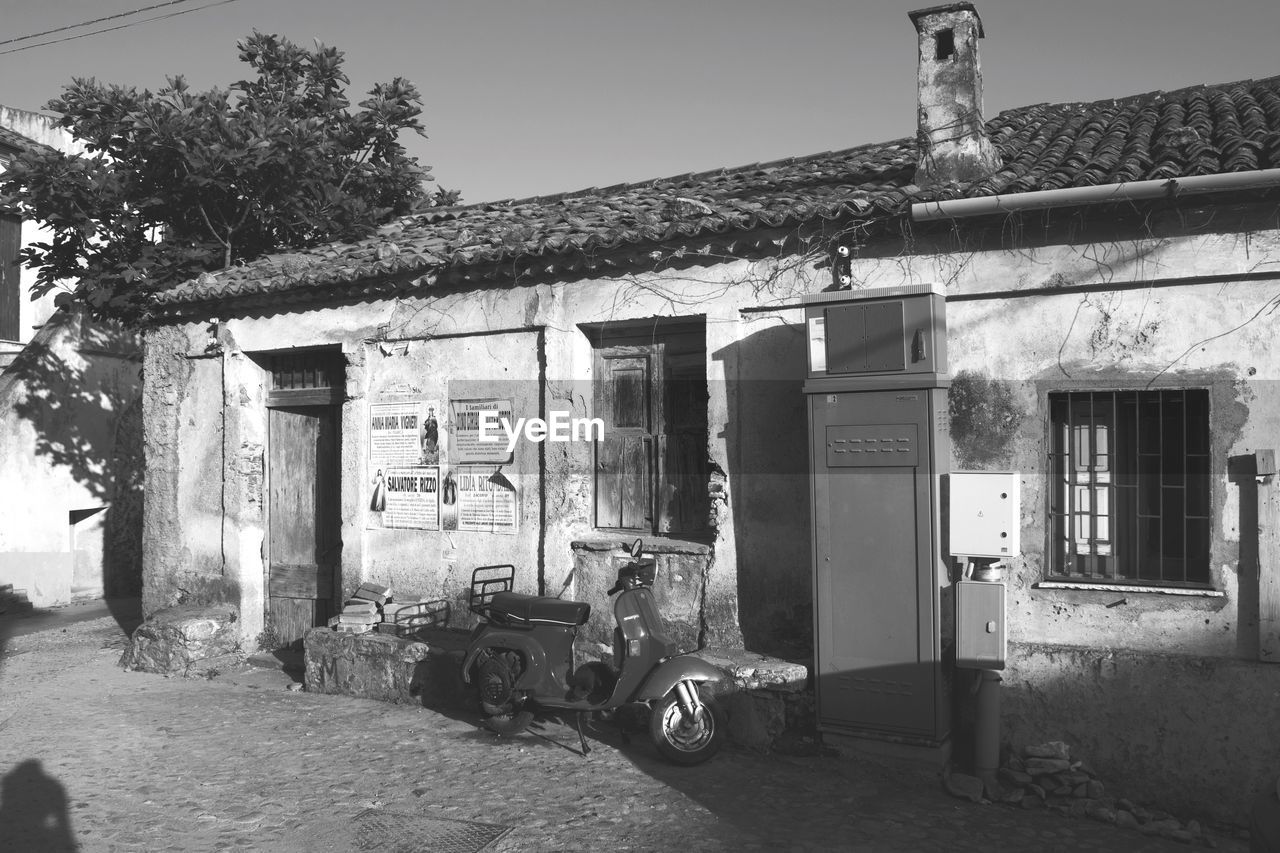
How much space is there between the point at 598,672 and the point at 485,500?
2.23 metres

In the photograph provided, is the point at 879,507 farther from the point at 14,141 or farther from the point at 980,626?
the point at 14,141

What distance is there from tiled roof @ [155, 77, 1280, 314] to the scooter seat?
260cm

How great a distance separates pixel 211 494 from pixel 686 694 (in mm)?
5829

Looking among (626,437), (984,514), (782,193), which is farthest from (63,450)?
(984,514)

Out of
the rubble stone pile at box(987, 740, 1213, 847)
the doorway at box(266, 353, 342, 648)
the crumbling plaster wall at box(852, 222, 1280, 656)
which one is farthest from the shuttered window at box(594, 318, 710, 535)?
the doorway at box(266, 353, 342, 648)

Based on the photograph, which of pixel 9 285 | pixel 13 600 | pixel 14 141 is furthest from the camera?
pixel 14 141

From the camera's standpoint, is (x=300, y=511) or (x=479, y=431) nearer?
(x=479, y=431)

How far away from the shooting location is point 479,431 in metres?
8.01

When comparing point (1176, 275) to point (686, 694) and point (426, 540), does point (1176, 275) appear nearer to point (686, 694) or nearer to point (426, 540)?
point (686, 694)

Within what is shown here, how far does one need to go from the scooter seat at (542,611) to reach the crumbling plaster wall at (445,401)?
3.30 ft

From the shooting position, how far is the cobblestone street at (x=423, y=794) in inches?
193

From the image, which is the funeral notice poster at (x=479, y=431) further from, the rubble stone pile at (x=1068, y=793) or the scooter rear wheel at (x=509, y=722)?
the rubble stone pile at (x=1068, y=793)

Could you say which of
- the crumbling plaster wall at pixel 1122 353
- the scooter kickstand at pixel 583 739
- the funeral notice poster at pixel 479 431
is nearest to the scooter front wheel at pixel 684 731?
the scooter kickstand at pixel 583 739

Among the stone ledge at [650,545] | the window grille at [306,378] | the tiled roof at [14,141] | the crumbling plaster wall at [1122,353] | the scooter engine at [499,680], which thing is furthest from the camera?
the tiled roof at [14,141]
